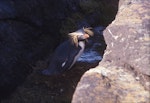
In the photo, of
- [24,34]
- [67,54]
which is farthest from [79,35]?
[24,34]

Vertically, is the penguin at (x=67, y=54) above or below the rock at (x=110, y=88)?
below

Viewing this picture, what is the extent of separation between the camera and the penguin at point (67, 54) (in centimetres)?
471

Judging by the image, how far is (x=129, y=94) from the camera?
1.01m

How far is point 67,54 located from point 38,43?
20.5 inches

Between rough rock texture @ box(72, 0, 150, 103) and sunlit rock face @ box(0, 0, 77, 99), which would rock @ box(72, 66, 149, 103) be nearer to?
rough rock texture @ box(72, 0, 150, 103)

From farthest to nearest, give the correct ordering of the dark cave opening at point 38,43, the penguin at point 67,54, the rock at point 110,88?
the penguin at point 67,54 < the dark cave opening at point 38,43 < the rock at point 110,88

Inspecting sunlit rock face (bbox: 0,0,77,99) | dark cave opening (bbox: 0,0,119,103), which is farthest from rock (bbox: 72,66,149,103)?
sunlit rock face (bbox: 0,0,77,99)

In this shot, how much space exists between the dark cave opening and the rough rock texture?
3.09m

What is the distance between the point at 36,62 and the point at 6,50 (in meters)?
0.58

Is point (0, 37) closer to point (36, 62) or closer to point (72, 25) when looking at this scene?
point (36, 62)

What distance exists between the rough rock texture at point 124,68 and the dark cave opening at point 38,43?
309cm

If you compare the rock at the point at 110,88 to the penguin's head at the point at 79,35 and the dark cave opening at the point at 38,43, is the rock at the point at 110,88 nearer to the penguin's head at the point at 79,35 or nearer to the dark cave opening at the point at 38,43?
the dark cave opening at the point at 38,43

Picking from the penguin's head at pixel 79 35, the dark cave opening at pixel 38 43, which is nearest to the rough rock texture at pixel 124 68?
the dark cave opening at pixel 38 43

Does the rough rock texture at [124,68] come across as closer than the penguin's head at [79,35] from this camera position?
Yes
